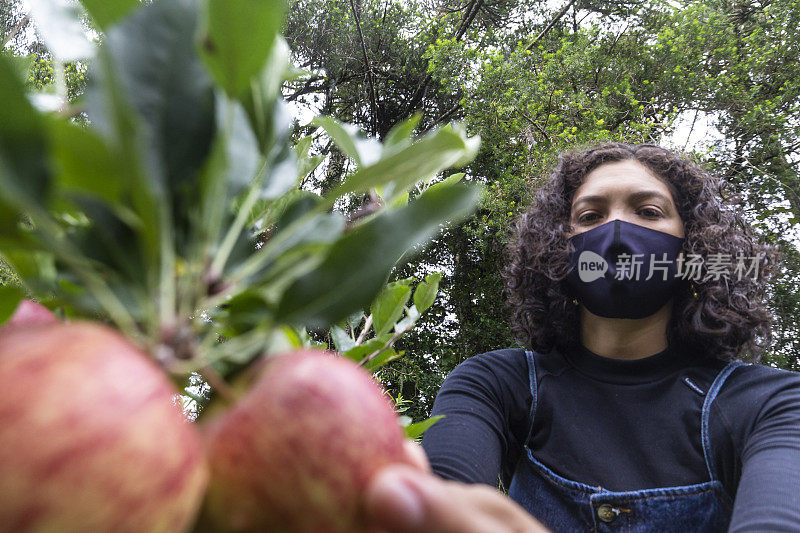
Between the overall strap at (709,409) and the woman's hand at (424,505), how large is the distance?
1089 millimetres

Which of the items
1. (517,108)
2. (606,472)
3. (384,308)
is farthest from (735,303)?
(517,108)

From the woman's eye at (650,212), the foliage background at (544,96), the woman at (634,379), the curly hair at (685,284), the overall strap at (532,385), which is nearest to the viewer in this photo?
the woman at (634,379)

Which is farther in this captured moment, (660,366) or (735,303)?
(735,303)

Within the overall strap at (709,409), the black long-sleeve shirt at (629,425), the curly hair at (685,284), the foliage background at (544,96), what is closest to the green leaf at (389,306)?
the black long-sleeve shirt at (629,425)

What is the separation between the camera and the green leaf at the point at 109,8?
243mm

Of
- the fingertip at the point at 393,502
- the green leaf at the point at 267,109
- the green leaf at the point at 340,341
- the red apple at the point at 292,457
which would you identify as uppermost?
the green leaf at the point at 267,109

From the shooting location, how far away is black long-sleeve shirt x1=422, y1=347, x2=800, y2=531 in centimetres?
91

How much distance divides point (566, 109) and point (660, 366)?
3587mm

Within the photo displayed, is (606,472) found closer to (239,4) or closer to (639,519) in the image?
(639,519)

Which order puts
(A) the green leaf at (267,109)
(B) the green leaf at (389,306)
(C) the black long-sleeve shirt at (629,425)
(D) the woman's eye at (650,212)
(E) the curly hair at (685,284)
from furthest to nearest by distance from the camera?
(D) the woman's eye at (650,212) → (E) the curly hair at (685,284) → (C) the black long-sleeve shirt at (629,425) → (B) the green leaf at (389,306) → (A) the green leaf at (267,109)

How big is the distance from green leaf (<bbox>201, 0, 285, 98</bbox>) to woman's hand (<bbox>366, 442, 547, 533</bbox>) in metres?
0.19

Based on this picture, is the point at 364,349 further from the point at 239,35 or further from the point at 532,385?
the point at 532,385

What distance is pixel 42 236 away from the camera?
0.66 ft

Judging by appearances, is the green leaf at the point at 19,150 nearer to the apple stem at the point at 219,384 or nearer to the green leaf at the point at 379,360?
the apple stem at the point at 219,384
